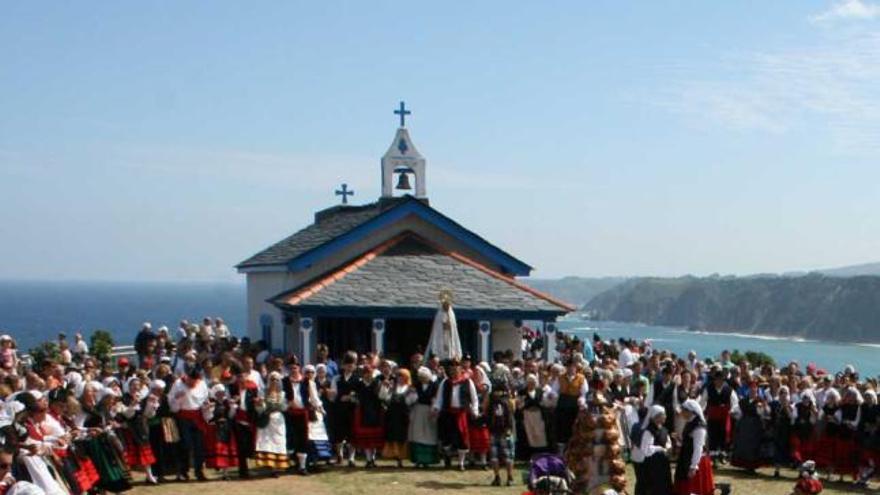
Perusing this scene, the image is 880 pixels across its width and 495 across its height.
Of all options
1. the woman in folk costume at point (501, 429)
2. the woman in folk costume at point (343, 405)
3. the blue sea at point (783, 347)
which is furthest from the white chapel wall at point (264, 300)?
the blue sea at point (783, 347)

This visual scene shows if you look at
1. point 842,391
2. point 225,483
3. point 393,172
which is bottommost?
point 225,483

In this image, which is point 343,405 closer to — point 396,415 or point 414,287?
point 396,415

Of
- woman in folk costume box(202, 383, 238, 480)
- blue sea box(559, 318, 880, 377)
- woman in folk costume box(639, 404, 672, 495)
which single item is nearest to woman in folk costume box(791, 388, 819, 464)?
woman in folk costume box(639, 404, 672, 495)

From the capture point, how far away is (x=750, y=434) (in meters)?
18.2

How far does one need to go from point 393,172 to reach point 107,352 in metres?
8.32

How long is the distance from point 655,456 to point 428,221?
45.4 feet

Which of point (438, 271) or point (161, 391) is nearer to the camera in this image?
point (161, 391)

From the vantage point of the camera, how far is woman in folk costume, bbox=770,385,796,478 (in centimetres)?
1819

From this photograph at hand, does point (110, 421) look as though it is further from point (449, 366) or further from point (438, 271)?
point (438, 271)

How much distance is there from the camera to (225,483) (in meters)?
16.1

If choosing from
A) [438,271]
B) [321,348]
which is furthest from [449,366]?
[438,271]

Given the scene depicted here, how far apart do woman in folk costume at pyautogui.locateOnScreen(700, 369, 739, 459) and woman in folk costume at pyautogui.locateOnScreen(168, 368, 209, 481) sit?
8010mm

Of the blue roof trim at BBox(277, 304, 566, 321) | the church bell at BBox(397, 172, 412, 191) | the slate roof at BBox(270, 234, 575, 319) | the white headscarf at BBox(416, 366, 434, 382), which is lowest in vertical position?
the white headscarf at BBox(416, 366, 434, 382)

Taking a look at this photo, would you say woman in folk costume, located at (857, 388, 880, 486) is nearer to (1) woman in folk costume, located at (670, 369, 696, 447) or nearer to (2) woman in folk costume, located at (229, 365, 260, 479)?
(1) woman in folk costume, located at (670, 369, 696, 447)
